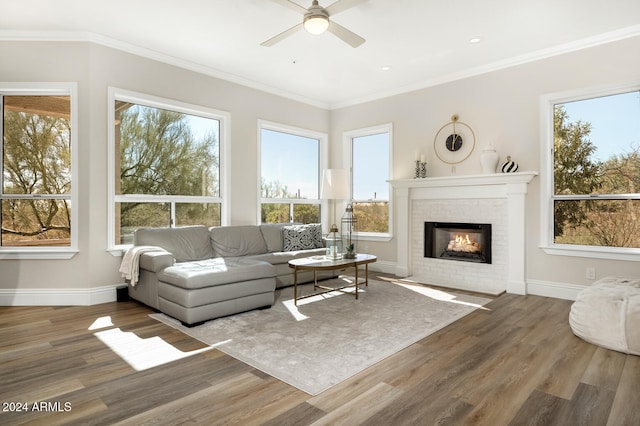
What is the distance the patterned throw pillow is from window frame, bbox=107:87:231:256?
0.89m

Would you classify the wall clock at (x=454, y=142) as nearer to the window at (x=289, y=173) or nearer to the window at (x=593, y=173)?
the window at (x=593, y=173)

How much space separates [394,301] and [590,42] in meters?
3.62

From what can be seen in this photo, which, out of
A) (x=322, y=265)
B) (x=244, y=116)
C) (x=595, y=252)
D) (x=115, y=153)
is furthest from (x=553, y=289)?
Answer: (x=115, y=153)

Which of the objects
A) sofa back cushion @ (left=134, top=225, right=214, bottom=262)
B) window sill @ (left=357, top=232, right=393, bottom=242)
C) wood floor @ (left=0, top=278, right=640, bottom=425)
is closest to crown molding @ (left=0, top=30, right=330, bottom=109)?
sofa back cushion @ (left=134, top=225, right=214, bottom=262)

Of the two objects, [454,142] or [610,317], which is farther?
[454,142]

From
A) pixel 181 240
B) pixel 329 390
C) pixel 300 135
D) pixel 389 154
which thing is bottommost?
pixel 329 390

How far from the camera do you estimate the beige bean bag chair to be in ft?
9.02

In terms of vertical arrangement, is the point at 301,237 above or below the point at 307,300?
above

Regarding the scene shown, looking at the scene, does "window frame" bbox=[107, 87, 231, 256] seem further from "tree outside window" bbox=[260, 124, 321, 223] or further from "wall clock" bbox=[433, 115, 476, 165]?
"wall clock" bbox=[433, 115, 476, 165]

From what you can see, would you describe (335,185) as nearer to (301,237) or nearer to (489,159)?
(301,237)

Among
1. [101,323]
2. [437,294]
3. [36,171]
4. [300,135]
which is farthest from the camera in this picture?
[300,135]

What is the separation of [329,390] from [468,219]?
3.68m

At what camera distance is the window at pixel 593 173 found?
4016 millimetres

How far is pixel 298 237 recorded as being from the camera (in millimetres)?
5355
